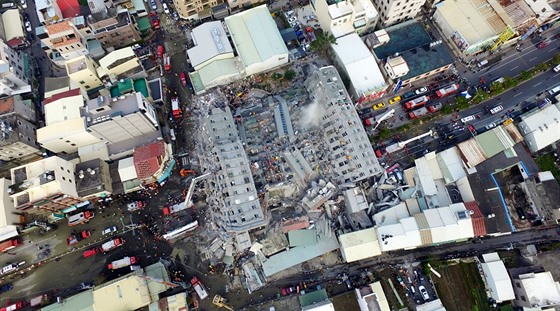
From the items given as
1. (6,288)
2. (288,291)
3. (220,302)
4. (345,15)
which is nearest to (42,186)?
(6,288)

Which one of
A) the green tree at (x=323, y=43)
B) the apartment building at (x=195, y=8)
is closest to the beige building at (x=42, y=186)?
the apartment building at (x=195, y=8)

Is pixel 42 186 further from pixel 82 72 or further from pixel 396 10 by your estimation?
pixel 396 10

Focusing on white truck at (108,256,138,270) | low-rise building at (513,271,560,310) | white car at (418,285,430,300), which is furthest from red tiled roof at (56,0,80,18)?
low-rise building at (513,271,560,310)

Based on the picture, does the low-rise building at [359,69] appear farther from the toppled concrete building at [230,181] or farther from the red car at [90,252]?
the red car at [90,252]

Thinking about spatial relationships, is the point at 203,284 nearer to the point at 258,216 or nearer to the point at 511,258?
the point at 258,216

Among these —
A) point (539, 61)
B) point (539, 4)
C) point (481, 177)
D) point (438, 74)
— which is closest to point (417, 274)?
point (481, 177)
